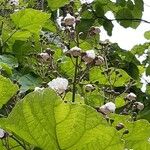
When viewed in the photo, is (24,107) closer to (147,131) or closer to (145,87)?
(147,131)

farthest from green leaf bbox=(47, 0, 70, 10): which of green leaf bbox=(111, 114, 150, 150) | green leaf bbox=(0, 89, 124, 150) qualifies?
green leaf bbox=(0, 89, 124, 150)

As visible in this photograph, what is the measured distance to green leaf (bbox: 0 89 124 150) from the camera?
80cm

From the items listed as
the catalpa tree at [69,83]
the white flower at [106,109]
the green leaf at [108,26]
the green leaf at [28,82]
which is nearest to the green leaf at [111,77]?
the catalpa tree at [69,83]

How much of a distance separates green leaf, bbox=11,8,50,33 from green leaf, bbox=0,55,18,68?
0.17m

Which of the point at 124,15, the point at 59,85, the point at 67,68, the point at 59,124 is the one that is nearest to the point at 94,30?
the point at 67,68

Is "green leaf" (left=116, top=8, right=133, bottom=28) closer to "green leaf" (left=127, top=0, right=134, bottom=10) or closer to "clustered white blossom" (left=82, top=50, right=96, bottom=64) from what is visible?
"green leaf" (left=127, top=0, right=134, bottom=10)

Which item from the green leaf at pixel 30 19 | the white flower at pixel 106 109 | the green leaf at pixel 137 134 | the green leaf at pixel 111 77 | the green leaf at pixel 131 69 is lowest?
the green leaf at pixel 131 69

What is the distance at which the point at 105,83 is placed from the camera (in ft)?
7.67

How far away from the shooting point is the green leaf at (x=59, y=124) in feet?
2.64

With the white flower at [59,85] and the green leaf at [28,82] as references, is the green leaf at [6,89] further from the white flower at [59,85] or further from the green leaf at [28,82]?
the green leaf at [28,82]

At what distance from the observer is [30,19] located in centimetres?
225

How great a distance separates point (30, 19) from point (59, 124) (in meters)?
1.48

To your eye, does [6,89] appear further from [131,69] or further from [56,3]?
[131,69]

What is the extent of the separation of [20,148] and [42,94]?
12.2 inches
